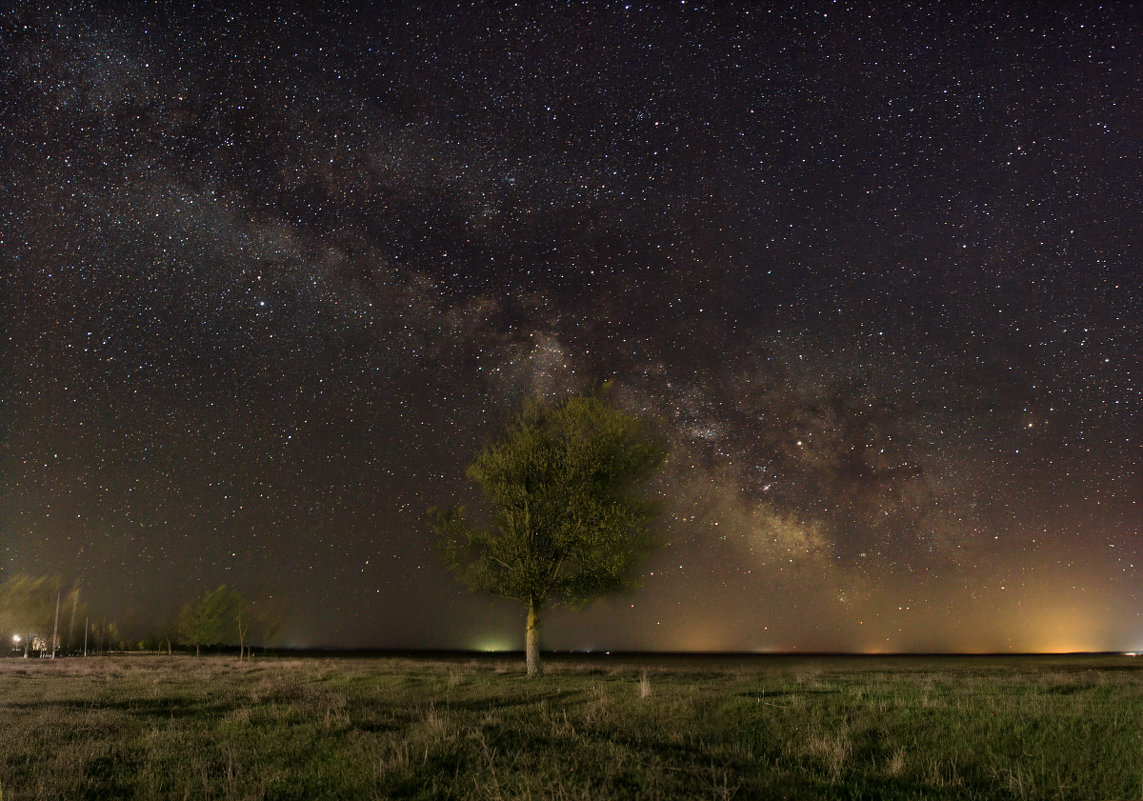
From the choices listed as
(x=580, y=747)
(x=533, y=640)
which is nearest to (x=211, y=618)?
(x=533, y=640)

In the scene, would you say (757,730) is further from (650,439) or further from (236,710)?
(650,439)

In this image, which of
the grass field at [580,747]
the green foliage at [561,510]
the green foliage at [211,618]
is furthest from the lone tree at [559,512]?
the green foliage at [211,618]

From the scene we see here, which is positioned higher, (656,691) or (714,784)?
(714,784)

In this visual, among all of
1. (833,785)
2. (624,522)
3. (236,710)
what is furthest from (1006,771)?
(624,522)

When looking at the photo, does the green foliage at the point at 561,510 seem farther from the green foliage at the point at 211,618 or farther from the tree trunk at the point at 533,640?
the green foliage at the point at 211,618

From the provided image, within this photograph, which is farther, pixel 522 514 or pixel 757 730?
pixel 522 514

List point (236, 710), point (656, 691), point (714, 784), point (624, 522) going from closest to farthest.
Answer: point (714, 784)
point (236, 710)
point (656, 691)
point (624, 522)

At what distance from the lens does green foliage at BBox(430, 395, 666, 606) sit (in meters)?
25.5

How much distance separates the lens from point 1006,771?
759cm

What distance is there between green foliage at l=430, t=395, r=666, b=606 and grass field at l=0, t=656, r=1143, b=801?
32.5 feet

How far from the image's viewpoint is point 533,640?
25.3 m

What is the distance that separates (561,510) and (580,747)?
17.7 metres

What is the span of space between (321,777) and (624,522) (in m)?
18.9

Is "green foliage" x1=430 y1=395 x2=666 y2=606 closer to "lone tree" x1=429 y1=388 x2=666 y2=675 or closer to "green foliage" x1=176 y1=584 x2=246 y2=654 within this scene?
"lone tree" x1=429 y1=388 x2=666 y2=675
